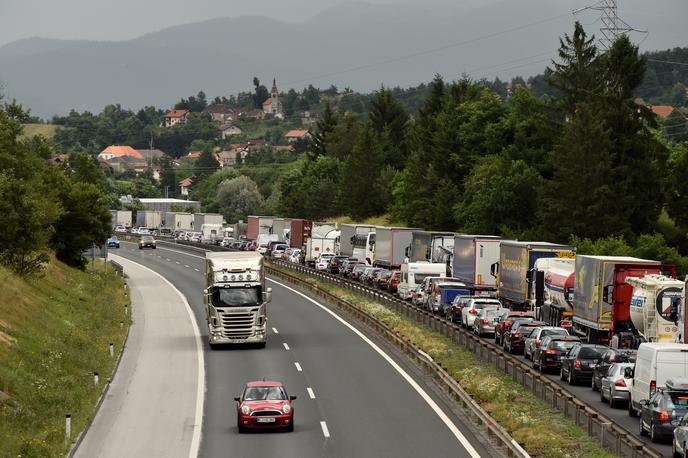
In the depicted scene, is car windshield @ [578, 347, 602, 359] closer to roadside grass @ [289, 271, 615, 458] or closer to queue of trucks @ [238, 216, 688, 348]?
roadside grass @ [289, 271, 615, 458]

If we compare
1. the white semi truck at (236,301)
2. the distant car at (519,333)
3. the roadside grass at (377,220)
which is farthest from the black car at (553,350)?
the roadside grass at (377,220)

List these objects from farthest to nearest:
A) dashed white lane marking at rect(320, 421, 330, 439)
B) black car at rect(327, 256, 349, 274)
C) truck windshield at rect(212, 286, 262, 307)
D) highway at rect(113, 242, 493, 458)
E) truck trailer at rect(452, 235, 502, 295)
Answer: black car at rect(327, 256, 349, 274) → truck trailer at rect(452, 235, 502, 295) → truck windshield at rect(212, 286, 262, 307) → dashed white lane marking at rect(320, 421, 330, 439) → highway at rect(113, 242, 493, 458)

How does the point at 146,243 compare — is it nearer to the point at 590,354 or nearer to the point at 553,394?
the point at 590,354

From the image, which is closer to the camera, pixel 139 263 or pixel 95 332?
pixel 95 332

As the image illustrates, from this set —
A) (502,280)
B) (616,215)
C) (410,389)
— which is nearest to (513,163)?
(616,215)

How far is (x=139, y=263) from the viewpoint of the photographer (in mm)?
Result: 126500

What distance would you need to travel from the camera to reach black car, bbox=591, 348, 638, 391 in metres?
39.0

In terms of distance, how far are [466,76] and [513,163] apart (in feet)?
125

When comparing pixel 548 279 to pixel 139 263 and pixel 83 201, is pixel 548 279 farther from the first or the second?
pixel 139 263

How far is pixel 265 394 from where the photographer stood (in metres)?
33.9

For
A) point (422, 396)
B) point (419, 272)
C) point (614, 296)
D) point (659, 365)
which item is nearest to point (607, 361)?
point (422, 396)

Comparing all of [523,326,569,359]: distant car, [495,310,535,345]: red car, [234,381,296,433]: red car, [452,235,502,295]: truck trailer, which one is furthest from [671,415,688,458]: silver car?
[452,235,502,295]: truck trailer

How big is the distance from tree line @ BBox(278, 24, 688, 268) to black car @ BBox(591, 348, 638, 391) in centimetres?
5446

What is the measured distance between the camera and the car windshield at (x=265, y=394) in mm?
33938
